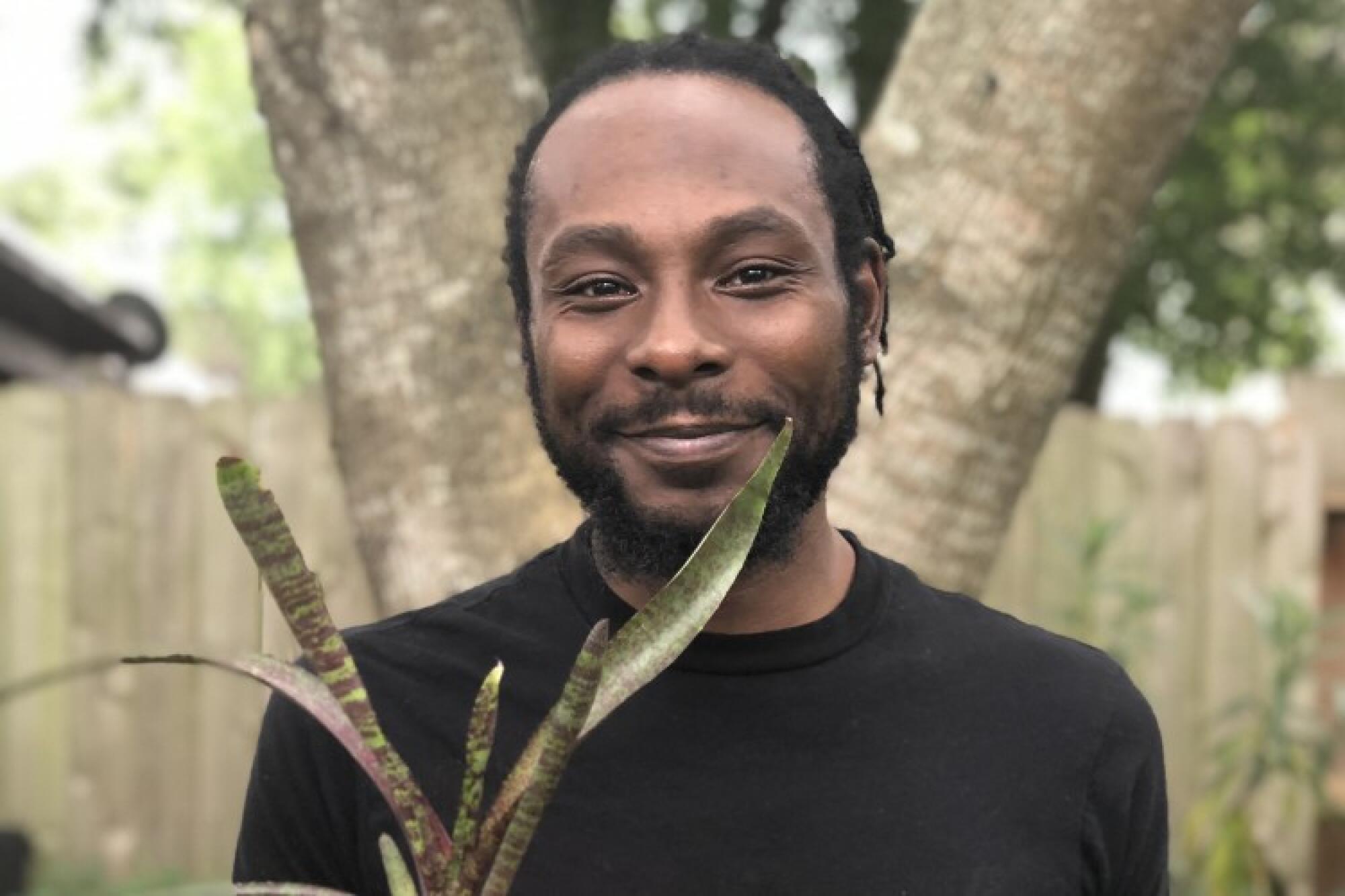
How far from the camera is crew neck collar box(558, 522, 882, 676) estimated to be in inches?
66.1

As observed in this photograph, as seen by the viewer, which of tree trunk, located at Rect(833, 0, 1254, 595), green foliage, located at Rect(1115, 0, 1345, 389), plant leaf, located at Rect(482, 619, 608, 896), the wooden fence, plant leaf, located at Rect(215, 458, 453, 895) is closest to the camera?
plant leaf, located at Rect(482, 619, 608, 896)

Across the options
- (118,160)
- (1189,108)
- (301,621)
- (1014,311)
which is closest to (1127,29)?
(1189,108)

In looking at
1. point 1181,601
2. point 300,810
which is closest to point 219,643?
point 1181,601

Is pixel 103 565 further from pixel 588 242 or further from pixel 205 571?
pixel 588 242

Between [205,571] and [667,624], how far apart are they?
4934 mm

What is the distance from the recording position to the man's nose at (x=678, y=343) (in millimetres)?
1567

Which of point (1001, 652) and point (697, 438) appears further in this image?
point (1001, 652)

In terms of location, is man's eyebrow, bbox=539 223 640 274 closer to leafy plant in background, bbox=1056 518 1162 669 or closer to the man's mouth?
the man's mouth

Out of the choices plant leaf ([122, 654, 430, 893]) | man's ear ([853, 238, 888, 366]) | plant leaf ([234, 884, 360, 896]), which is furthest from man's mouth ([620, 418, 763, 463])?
plant leaf ([234, 884, 360, 896])

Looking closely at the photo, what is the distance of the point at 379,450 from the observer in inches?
108

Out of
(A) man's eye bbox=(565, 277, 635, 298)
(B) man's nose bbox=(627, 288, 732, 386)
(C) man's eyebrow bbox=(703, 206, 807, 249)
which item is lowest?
(B) man's nose bbox=(627, 288, 732, 386)

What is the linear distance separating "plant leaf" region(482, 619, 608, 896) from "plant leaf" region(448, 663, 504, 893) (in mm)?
32

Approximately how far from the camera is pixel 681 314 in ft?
5.19

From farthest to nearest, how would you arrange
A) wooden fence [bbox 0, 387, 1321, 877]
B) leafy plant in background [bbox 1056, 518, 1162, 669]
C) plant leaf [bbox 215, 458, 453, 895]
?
wooden fence [bbox 0, 387, 1321, 877] < leafy plant in background [bbox 1056, 518, 1162, 669] < plant leaf [bbox 215, 458, 453, 895]
